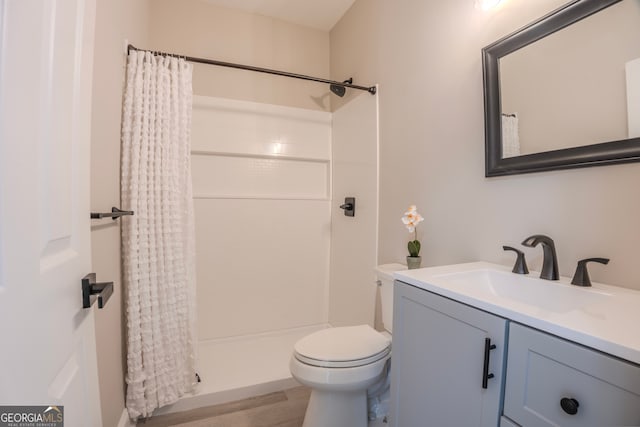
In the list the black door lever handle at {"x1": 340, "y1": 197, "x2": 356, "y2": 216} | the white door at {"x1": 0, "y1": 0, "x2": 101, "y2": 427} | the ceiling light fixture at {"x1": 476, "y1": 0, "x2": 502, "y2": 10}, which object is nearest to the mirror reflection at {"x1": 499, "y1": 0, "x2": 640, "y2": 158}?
the ceiling light fixture at {"x1": 476, "y1": 0, "x2": 502, "y2": 10}

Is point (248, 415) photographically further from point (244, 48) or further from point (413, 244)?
point (244, 48)

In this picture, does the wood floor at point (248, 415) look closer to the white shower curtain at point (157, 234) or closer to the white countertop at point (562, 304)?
the white shower curtain at point (157, 234)

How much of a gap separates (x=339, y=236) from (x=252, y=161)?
0.98 m

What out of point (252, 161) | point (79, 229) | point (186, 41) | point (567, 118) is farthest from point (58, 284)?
point (186, 41)

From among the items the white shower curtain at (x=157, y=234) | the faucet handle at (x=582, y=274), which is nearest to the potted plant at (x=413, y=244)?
the faucet handle at (x=582, y=274)

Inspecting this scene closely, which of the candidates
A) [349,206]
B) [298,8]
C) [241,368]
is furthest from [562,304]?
[298,8]

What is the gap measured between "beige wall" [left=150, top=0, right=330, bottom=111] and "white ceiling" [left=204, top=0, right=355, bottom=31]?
6cm

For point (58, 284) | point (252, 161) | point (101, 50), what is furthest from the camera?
point (252, 161)

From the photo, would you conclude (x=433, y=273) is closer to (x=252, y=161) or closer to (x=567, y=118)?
(x=567, y=118)

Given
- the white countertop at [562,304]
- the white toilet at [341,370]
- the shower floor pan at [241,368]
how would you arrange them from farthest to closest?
the shower floor pan at [241,368] < the white toilet at [341,370] < the white countertop at [562,304]

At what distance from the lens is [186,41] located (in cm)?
223

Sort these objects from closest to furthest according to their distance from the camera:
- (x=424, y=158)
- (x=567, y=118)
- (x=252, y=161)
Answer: (x=567, y=118)
(x=424, y=158)
(x=252, y=161)

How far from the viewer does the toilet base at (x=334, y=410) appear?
4.29 feet

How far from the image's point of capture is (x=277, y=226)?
2.49m
